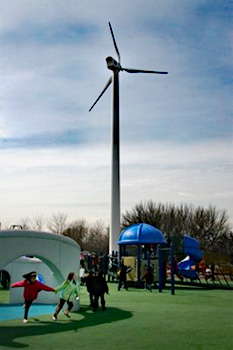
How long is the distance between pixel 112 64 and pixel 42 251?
31.8 m

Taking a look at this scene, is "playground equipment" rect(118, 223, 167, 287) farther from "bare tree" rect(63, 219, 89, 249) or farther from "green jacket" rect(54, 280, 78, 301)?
"bare tree" rect(63, 219, 89, 249)

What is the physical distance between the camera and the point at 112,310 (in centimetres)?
1576

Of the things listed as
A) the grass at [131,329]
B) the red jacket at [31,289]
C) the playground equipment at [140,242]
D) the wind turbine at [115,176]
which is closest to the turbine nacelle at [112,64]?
the wind turbine at [115,176]

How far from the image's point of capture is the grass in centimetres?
977

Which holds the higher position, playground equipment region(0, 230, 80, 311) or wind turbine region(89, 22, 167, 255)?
wind turbine region(89, 22, 167, 255)

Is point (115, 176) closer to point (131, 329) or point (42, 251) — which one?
point (42, 251)

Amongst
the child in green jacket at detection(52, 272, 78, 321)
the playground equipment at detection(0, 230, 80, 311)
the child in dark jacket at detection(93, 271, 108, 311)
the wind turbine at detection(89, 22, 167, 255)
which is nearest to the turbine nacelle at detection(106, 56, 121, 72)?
the wind turbine at detection(89, 22, 167, 255)

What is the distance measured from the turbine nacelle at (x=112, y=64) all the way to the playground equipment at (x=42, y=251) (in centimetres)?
2890

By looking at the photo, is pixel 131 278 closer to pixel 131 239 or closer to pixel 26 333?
pixel 131 239

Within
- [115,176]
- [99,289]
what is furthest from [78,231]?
[99,289]

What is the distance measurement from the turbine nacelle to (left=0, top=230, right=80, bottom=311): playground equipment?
28.9m

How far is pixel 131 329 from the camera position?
11.7 meters

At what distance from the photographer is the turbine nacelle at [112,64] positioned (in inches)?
1724

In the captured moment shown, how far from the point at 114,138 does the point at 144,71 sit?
710 centimetres
